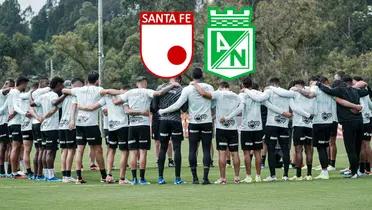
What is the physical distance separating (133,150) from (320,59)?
49.3 meters

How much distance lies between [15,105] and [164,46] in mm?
5385

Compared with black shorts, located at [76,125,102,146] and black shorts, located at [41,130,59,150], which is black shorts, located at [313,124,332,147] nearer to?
black shorts, located at [76,125,102,146]

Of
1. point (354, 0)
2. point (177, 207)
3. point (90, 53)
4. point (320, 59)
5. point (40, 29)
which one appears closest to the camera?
point (177, 207)

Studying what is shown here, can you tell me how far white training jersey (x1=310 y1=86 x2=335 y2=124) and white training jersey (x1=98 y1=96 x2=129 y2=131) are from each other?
4.14m

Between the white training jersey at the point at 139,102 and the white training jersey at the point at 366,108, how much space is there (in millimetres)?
5261

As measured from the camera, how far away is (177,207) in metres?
15.7

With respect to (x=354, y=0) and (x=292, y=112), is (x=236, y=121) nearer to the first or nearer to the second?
(x=292, y=112)

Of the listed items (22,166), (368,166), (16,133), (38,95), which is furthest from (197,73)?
(22,166)

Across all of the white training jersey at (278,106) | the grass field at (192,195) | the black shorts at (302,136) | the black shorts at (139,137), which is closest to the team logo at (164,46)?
the white training jersey at (278,106)

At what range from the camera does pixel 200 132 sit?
21.0 m

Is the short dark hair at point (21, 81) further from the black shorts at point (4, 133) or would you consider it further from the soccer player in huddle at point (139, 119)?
the soccer player in huddle at point (139, 119)

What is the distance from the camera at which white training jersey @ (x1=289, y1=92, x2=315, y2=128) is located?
2180 centimetres

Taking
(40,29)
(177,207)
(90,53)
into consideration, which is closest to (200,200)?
(177,207)

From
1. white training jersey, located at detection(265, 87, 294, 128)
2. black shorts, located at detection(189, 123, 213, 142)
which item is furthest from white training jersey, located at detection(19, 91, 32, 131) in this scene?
white training jersey, located at detection(265, 87, 294, 128)
